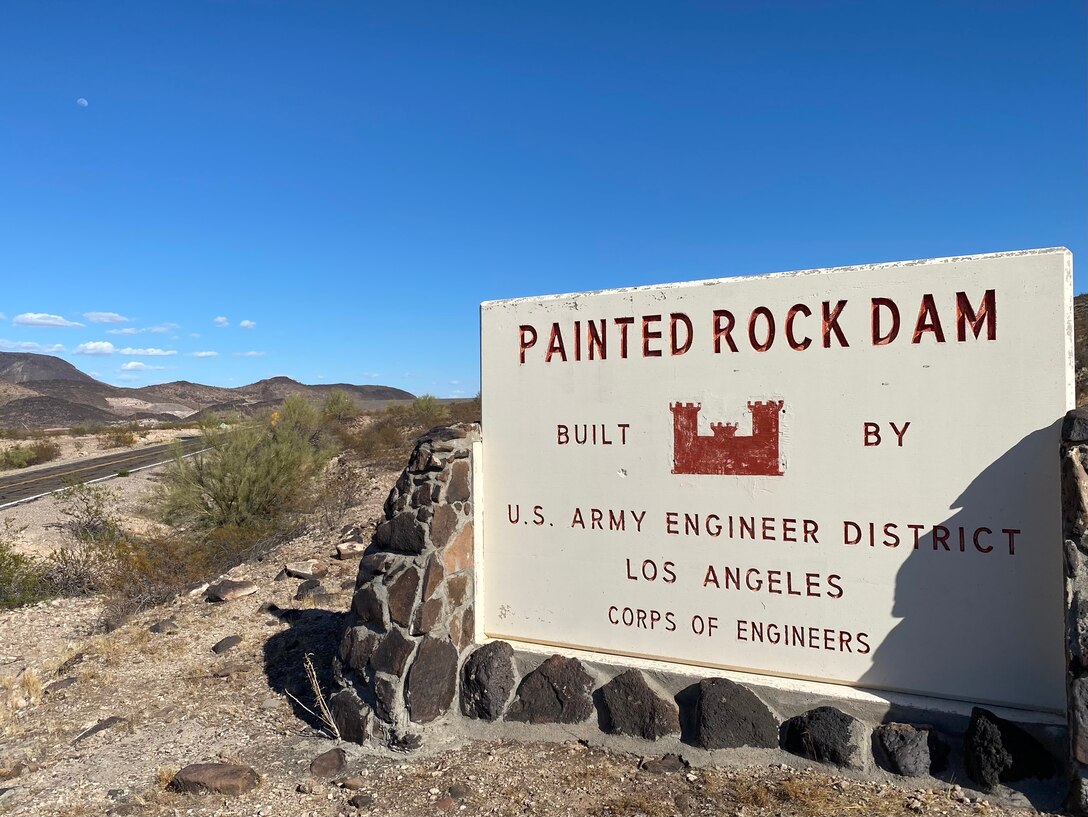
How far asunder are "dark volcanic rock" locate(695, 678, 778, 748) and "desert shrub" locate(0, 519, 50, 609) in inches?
319

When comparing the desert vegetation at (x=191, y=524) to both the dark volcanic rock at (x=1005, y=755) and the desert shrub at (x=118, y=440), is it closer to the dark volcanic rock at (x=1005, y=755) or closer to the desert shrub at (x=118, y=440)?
the dark volcanic rock at (x=1005, y=755)

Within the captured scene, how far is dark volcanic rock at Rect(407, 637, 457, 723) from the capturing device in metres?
4.30

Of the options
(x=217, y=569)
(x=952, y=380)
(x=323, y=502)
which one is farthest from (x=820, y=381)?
(x=323, y=502)

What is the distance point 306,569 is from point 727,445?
5743 mm

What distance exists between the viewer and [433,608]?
4.40 metres

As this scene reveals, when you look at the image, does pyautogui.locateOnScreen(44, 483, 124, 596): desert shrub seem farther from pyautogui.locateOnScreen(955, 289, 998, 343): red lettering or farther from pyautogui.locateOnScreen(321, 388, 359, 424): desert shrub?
pyautogui.locateOnScreen(321, 388, 359, 424): desert shrub

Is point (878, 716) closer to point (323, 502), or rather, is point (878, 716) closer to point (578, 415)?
point (578, 415)

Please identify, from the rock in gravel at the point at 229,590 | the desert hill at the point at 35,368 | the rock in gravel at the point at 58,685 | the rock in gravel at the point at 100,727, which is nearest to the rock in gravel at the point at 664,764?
the rock in gravel at the point at 100,727

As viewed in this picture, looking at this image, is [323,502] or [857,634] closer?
[857,634]

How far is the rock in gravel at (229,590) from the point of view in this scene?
24.2ft

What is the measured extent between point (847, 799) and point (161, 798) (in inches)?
137

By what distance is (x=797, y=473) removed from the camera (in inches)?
152

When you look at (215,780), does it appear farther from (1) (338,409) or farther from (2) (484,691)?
(1) (338,409)

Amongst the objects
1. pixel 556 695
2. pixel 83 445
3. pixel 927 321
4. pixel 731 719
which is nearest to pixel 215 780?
pixel 556 695
